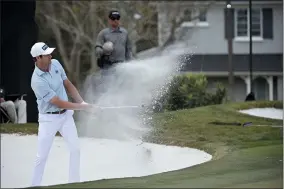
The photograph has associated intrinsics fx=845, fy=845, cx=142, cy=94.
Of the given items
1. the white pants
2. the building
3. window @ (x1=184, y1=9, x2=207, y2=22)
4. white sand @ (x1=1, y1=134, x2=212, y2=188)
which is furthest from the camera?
the building

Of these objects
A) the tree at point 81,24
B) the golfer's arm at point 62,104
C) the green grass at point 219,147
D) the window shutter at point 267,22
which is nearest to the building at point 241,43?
the window shutter at point 267,22

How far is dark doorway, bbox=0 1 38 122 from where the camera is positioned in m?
16.1

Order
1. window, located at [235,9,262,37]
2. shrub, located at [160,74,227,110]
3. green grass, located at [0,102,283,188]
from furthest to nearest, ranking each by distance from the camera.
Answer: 1. window, located at [235,9,262,37]
2. shrub, located at [160,74,227,110]
3. green grass, located at [0,102,283,188]

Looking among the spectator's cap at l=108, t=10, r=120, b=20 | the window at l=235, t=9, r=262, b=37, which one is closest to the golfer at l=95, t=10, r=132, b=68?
the spectator's cap at l=108, t=10, r=120, b=20

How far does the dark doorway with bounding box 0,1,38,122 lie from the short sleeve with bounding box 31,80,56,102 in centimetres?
722

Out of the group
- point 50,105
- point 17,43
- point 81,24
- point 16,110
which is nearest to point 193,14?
point 81,24

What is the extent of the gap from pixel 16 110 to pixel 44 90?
7443mm

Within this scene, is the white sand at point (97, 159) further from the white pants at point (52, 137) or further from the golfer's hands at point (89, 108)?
the golfer's hands at point (89, 108)

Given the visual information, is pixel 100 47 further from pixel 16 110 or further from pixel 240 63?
pixel 240 63

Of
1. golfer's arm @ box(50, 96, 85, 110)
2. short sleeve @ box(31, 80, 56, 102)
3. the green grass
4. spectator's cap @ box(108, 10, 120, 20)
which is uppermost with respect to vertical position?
spectator's cap @ box(108, 10, 120, 20)

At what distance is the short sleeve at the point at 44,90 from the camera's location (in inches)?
356

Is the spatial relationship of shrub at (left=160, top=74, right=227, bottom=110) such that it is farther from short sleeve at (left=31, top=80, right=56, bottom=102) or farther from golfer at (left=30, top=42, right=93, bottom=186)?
short sleeve at (left=31, top=80, right=56, bottom=102)

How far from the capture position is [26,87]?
16562mm

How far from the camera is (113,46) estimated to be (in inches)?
529
